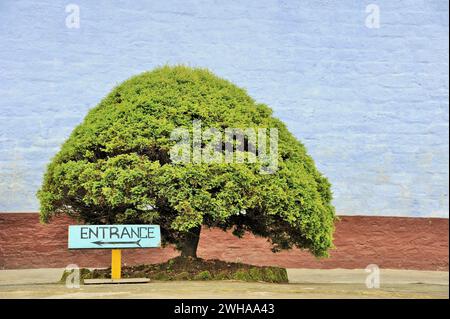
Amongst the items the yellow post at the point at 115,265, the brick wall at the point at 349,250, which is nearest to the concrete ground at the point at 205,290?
the yellow post at the point at 115,265

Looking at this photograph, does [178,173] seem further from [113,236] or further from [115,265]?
[115,265]

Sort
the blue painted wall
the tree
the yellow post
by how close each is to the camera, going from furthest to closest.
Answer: the blue painted wall → the yellow post → the tree

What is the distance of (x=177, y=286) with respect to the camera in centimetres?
877

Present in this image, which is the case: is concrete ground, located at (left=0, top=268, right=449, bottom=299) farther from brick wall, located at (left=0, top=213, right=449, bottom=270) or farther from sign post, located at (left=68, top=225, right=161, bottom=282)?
brick wall, located at (left=0, top=213, right=449, bottom=270)

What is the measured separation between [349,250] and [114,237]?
5.11 meters

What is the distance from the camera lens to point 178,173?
9.16 m

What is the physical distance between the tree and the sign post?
267 mm

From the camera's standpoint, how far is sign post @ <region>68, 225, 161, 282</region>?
9227mm

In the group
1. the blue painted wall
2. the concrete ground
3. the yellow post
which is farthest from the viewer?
the blue painted wall

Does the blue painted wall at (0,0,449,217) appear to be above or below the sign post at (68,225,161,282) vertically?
above

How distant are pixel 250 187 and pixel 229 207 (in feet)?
Result: 1.11

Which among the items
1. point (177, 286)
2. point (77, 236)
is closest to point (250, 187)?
point (177, 286)

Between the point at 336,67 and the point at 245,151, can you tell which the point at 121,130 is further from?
the point at 336,67

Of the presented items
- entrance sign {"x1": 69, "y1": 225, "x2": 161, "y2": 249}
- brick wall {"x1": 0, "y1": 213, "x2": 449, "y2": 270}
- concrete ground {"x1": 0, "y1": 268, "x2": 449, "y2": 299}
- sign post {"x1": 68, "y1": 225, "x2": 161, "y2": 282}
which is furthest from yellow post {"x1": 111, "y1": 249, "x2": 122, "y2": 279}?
brick wall {"x1": 0, "y1": 213, "x2": 449, "y2": 270}
